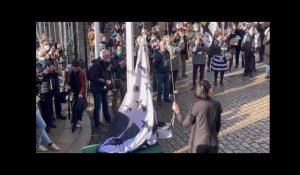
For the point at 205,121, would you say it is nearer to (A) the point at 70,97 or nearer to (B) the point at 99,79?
(B) the point at 99,79

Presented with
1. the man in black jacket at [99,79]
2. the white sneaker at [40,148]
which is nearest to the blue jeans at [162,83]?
the man in black jacket at [99,79]

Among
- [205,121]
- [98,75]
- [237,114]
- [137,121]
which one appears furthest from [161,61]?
[205,121]

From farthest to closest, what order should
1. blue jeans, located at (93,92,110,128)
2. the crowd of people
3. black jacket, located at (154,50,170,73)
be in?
black jacket, located at (154,50,170,73) < blue jeans, located at (93,92,110,128) < the crowd of people

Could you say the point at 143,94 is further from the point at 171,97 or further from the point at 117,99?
the point at 171,97

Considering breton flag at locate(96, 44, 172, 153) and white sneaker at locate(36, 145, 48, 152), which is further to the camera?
white sneaker at locate(36, 145, 48, 152)

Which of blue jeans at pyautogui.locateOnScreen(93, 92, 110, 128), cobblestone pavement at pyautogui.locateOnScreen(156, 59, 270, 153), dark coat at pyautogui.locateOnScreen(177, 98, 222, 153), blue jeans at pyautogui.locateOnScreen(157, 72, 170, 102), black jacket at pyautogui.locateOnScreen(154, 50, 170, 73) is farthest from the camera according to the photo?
blue jeans at pyautogui.locateOnScreen(157, 72, 170, 102)

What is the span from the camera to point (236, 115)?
29.7 ft

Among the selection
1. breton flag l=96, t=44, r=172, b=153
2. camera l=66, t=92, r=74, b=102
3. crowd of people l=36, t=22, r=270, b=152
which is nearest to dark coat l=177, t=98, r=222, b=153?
crowd of people l=36, t=22, r=270, b=152

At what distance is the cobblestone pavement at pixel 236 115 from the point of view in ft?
24.5

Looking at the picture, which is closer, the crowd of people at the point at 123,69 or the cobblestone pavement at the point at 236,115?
the cobblestone pavement at the point at 236,115

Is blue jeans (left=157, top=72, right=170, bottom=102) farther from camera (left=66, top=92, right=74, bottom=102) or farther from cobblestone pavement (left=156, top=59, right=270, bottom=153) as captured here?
camera (left=66, top=92, right=74, bottom=102)

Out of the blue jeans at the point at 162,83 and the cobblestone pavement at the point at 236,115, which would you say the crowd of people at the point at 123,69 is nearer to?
the blue jeans at the point at 162,83

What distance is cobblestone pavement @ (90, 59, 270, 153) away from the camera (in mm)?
7453
